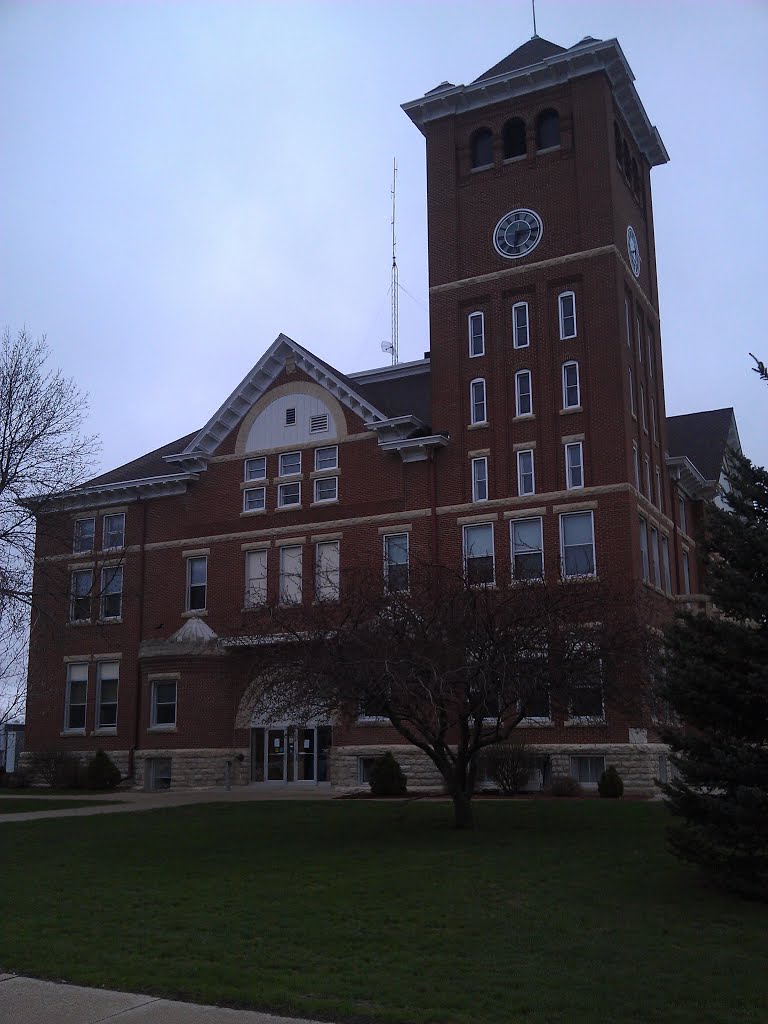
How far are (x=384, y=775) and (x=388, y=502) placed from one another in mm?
10187

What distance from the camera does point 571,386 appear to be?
35.6 m

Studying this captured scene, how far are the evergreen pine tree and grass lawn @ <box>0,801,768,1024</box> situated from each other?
0.66 meters

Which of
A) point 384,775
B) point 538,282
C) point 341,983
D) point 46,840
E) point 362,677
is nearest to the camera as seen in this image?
point 341,983

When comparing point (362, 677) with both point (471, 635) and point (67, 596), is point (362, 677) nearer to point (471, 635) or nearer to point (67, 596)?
point (471, 635)

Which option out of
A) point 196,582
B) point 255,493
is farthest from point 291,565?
point 196,582

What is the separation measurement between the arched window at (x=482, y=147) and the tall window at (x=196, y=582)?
18172 millimetres

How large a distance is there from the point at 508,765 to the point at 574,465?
33.1 feet

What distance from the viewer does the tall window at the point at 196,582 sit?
40625mm

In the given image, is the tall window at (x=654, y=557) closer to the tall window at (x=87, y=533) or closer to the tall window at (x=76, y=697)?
the tall window at (x=87, y=533)

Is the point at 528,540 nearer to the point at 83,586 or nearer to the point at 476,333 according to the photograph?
the point at 476,333

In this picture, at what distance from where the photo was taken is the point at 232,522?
40.4 metres

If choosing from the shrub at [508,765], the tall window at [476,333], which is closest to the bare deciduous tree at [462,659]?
the shrub at [508,765]

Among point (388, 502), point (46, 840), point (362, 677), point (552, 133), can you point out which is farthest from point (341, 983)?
point (552, 133)

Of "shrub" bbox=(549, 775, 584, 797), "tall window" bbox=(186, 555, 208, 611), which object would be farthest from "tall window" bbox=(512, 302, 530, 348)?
"shrub" bbox=(549, 775, 584, 797)
